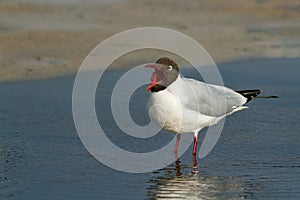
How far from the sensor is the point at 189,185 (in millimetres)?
6336

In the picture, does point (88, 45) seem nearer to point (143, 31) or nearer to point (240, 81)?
point (143, 31)

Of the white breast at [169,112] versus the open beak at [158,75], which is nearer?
the white breast at [169,112]

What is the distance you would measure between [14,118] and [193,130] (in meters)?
1.84

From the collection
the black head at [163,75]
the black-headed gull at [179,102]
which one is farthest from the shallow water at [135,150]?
the black head at [163,75]

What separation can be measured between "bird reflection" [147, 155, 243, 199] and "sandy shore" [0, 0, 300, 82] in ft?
12.3

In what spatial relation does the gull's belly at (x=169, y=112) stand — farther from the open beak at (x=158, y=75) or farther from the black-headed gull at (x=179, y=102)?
the open beak at (x=158, y=75)

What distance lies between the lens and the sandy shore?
1103 cm

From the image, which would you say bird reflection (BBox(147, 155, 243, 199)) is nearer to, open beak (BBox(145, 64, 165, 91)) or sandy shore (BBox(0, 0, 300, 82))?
open beak (BBox(145, 64, 165, 91))

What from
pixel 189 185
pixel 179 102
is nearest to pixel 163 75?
pixel 179 102

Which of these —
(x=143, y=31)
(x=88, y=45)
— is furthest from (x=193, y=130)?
(x=143, y=31)

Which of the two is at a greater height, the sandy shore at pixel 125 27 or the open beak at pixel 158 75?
the sandy shore at pixel 125 27

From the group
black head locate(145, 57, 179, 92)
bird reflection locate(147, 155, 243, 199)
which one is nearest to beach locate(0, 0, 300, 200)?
bird reflection locate(147, 155, 243, 199)

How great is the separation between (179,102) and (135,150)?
0.55 metres

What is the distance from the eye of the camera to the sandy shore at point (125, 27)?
1103 centimetres
